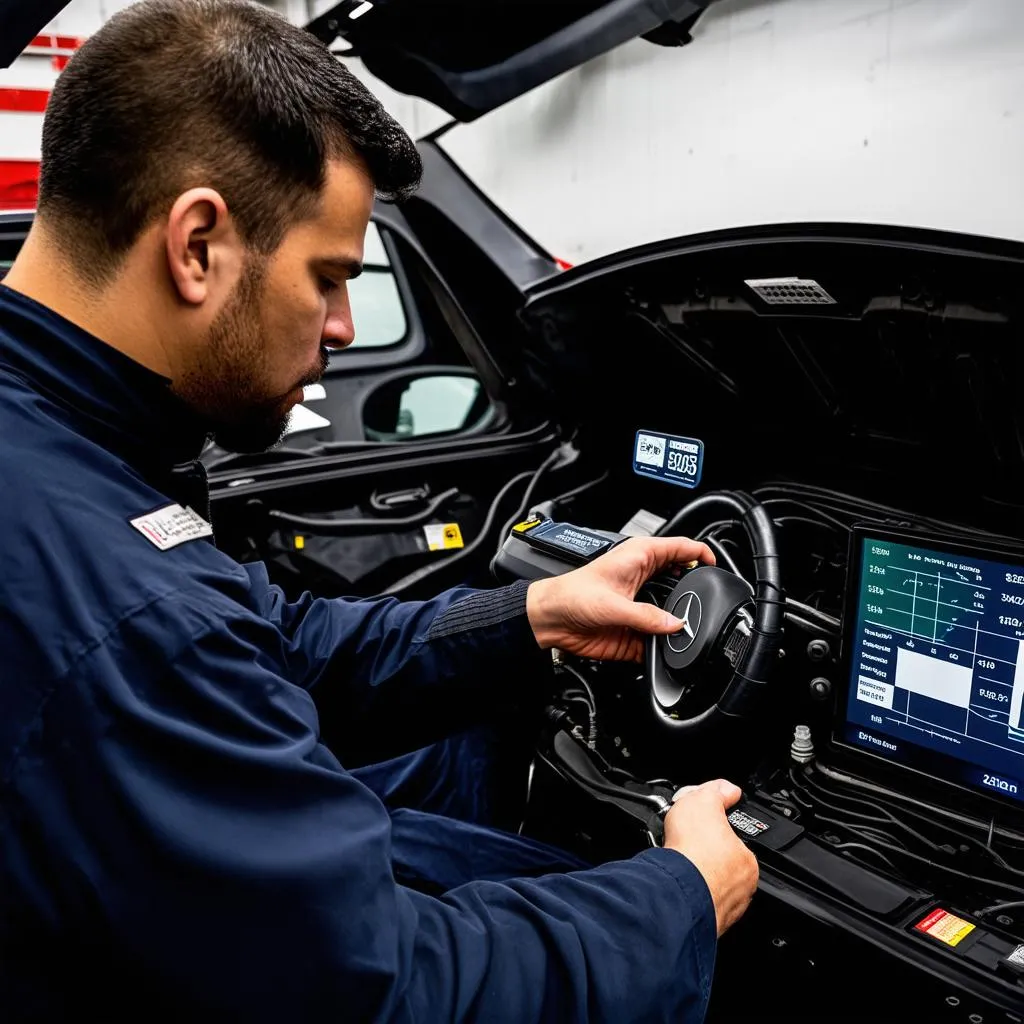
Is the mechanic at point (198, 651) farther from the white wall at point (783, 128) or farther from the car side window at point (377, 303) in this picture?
the car side window at point (377, 303)

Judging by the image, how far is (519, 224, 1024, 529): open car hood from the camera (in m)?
1.34

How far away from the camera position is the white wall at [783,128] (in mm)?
1892

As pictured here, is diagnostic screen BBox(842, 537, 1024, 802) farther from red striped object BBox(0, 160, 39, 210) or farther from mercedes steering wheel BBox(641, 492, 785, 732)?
red striped object BBox(0, 160, 39, 210)

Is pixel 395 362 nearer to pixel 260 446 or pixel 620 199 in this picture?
pixel 620 199

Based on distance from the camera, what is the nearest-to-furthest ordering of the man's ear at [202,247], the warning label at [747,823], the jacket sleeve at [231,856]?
the jacket sleeve at [231,856] → the man's ear at [202,247] → the warning label at [747,823]

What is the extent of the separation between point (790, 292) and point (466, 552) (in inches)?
47.4

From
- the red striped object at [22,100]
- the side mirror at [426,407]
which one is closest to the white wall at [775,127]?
the red striped object at [22,100]

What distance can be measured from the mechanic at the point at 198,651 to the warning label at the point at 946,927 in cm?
27

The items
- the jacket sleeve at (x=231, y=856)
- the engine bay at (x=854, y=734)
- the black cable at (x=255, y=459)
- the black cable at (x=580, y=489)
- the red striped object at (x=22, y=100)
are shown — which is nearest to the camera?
the jacket sleeve at (x=231, y=856)

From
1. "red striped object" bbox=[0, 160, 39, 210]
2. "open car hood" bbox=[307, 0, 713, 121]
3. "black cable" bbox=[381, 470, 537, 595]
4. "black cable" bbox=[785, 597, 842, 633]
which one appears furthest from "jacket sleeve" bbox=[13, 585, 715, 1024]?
"red striped object" bbox=[0, 160, 39, 210]

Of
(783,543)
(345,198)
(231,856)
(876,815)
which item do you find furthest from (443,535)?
(231,856)

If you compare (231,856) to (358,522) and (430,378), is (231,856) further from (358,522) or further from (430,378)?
(430,378)

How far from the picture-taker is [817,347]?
5.33 ft

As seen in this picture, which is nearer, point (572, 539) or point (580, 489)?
point (572, 539)
